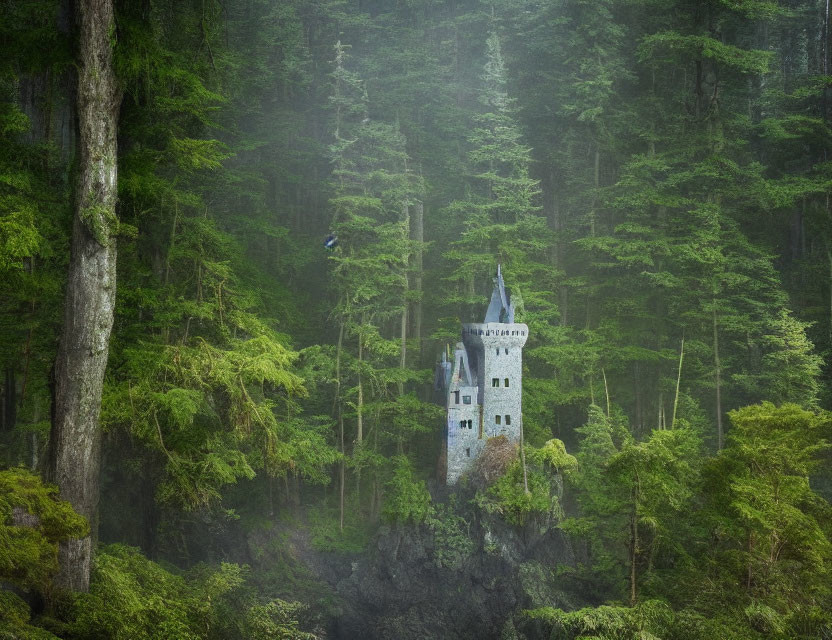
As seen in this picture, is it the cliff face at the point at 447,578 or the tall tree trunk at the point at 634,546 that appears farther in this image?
the cliff face at the point at 447,578

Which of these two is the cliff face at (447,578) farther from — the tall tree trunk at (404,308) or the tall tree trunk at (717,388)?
the tall tree trunk at (717,388)

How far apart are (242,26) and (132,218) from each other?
23.4 m

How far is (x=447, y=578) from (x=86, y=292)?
15.0 metres

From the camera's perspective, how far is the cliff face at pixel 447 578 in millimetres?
21422

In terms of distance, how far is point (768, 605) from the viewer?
1420cm

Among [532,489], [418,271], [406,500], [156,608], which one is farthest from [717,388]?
[156,608]

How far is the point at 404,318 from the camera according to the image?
1061 inches

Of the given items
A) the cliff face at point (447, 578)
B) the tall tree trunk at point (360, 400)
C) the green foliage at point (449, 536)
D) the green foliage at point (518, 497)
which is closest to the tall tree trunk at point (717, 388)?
the green foliage at point (518, 497)

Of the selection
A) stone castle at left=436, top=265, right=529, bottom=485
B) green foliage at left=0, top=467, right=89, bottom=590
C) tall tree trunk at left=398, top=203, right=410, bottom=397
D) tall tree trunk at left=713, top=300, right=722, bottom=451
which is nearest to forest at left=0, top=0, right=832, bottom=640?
green foliage at left=0, top=467, right=89, bottom=590

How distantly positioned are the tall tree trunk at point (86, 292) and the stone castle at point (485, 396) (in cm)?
1430

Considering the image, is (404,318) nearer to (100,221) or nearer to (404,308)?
(404,308)

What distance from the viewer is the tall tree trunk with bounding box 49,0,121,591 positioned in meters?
10.6

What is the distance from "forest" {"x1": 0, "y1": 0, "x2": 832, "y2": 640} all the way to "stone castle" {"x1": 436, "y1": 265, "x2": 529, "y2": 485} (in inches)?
24.8

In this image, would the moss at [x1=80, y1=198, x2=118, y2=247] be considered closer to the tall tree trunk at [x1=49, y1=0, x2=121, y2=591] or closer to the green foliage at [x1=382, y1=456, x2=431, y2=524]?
the tall tree trunk at [x1=49, y1=0, x2=121, y2=591]
